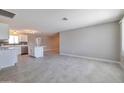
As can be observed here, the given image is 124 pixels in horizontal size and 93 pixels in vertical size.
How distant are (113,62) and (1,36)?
5613mm

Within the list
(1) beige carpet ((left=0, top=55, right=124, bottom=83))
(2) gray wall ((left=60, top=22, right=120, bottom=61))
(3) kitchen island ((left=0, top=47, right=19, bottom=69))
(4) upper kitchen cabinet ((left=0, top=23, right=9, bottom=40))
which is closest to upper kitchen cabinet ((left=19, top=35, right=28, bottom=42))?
(2) gray wall ((left=60, top=22, right=120, bottom=61))

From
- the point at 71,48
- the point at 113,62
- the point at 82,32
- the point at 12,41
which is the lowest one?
the point at 113,62

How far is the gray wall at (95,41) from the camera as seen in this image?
5091 millimetres

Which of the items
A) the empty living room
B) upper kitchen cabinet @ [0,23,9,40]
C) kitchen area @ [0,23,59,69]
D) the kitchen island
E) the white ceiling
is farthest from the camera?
upper kitchen cabinet @ [0,23,9,40]

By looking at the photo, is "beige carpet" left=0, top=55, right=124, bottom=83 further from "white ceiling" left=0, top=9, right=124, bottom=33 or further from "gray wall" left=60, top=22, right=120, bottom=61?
"white ceiling" left=0, top=9, right=124, bottom=33

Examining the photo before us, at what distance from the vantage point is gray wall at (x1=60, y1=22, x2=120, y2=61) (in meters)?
5.09

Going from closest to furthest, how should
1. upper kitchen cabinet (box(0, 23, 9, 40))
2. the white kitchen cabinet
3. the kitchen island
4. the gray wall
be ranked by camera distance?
the kitchen island
upper kitchen cabinet (box(0, 23, 9, 40))
the gray wall
the white kitchen cabinet

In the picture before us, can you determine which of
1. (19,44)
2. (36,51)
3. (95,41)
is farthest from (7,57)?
(95,41)

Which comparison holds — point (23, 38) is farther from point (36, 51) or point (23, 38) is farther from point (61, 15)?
point (61, 15)

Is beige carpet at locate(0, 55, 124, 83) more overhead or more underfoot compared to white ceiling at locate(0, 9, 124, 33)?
more underfoot

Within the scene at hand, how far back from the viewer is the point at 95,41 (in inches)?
232
